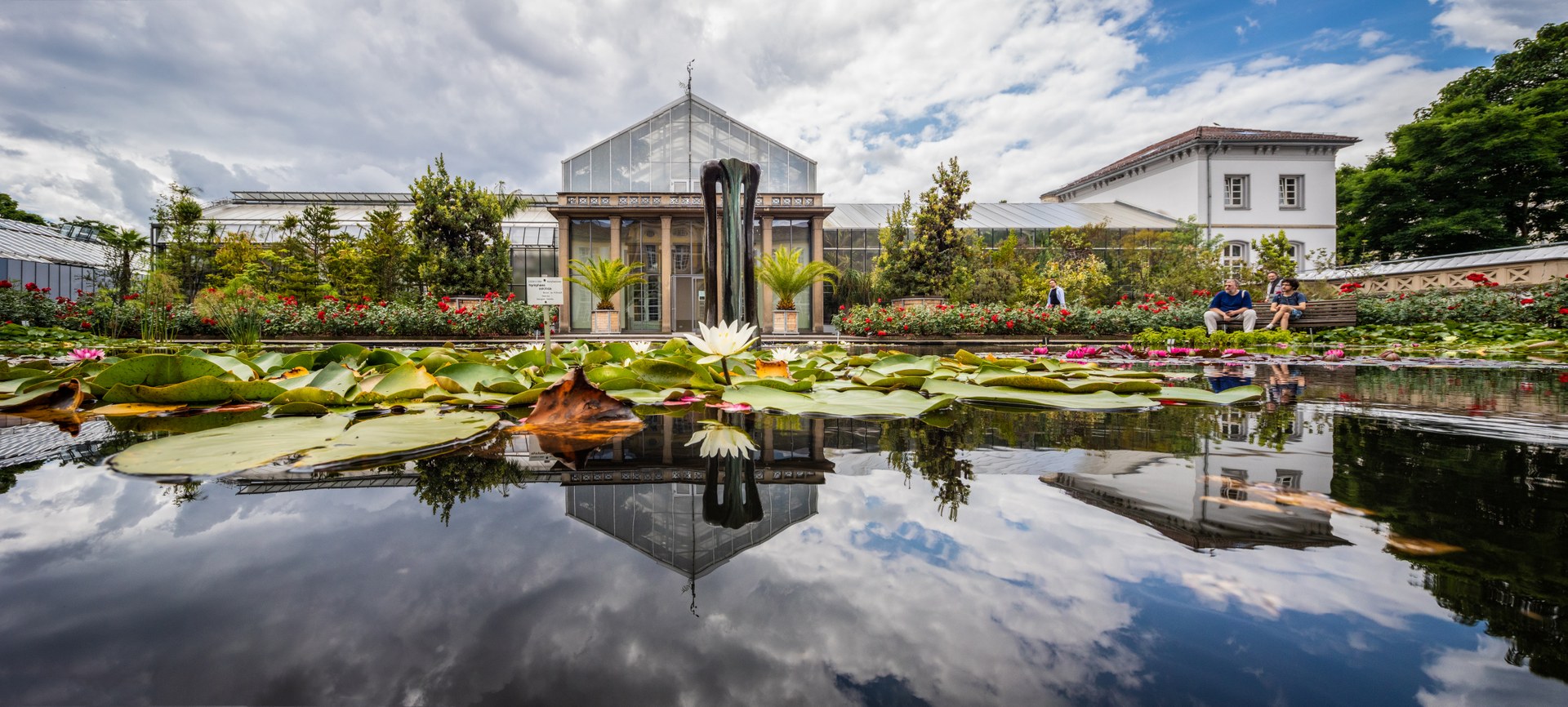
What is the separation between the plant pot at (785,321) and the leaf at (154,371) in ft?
35.0

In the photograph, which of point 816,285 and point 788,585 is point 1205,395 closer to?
point 788,585

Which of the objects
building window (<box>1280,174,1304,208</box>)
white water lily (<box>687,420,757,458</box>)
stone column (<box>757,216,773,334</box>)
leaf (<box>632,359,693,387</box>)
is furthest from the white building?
white water lily (<box>687,420,757,458</box>)

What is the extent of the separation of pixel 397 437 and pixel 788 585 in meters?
0.88

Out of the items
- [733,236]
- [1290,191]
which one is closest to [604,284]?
[733,236]

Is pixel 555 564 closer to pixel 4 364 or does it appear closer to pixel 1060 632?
pixel 1060 632

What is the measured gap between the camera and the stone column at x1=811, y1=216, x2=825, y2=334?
15195mm

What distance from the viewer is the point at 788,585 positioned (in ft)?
1.51

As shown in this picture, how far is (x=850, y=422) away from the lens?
4.80 feet

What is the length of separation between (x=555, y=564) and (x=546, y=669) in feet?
0.52

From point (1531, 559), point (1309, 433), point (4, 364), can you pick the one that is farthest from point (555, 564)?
point (4, 364)

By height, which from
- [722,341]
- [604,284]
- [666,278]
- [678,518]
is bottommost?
[678,518]

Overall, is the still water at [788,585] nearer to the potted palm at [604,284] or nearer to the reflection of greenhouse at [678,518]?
the reflection of greenhouse at [678,518]

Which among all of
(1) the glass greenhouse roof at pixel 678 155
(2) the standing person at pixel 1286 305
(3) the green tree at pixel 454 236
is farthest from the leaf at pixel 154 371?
(1) the glass greenhouse roof at pixel 678 155

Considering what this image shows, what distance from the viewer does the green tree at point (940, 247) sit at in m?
11.7
